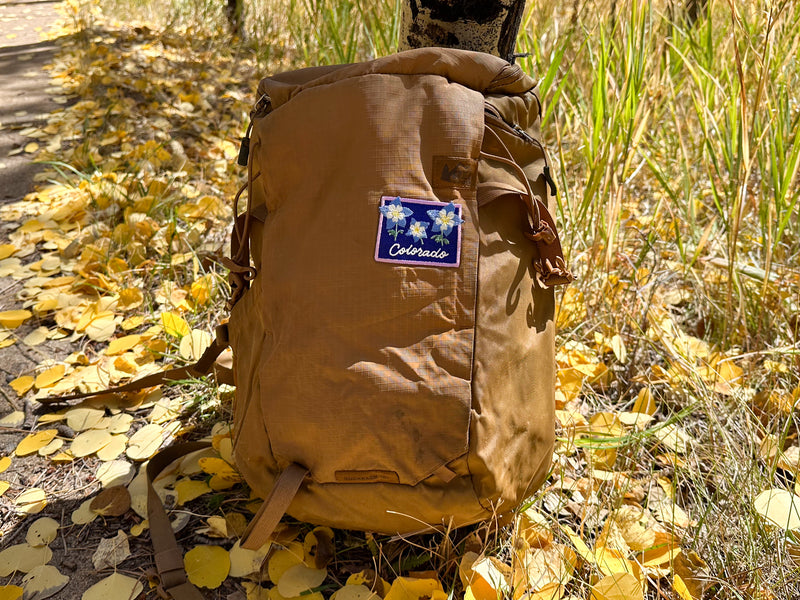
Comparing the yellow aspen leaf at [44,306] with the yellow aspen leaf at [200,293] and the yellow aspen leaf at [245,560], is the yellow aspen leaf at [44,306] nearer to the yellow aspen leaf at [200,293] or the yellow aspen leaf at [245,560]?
the yellow aspen leaf at [200,293]

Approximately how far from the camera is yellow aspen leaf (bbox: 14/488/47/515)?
1216mm

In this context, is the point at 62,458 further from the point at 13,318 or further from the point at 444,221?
the point at 444,221

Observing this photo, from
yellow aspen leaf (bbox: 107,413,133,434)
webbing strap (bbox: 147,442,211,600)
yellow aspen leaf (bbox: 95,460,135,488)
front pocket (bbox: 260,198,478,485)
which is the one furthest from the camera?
yellow aspen leaf (bbox: 107,413,133,434)

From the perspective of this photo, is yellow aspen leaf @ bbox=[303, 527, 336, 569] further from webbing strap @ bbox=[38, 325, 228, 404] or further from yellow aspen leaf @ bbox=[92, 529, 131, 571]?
webbing strap @ bbox=[38, 325, 228, 404]

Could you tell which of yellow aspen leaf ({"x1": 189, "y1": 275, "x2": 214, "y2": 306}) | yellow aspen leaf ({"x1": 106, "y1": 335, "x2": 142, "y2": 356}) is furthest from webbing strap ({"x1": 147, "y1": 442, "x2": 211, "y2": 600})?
yellow aspen leaf ({"x1": 189, "y1": 275, "x2": 214, "y2": 306})

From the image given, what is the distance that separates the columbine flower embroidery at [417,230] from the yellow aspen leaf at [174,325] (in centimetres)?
85

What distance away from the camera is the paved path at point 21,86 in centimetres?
241

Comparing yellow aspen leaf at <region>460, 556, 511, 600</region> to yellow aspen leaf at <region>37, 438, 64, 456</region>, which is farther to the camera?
yellow aspen leaf at <region>37, 438, 64, 456</region>

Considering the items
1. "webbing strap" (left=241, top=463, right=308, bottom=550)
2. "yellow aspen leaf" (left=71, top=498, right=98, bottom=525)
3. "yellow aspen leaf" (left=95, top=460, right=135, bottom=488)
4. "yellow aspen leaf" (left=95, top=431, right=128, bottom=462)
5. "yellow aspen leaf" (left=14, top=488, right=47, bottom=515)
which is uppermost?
"webbing strap" (left=241, top=463, right=308, bottom=550)

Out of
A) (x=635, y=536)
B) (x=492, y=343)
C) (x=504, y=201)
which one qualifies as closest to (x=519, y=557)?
(x=635, y=536)

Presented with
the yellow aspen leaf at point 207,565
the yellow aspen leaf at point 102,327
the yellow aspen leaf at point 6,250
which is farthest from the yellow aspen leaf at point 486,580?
the yellow aspen leaf at point 6,250

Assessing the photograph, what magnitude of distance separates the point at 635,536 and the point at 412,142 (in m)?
0.81

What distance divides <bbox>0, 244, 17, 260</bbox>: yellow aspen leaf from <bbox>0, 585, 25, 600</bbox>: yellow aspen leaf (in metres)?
1.22

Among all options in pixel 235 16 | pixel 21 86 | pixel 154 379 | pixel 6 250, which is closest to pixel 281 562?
pixel 154 379
